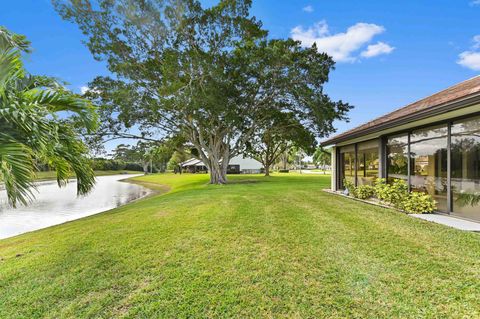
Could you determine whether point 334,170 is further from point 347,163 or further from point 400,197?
point 400,197

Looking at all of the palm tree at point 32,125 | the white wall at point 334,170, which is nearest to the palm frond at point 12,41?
the palm tree at point 32,125

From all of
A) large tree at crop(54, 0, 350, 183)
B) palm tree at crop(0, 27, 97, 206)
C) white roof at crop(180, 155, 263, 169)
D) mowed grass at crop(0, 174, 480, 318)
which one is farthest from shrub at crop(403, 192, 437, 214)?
white roof at crop(180, 155, 263, 169)

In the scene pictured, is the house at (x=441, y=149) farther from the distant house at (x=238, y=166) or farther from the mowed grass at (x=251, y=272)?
the distant house at (x=238, y=166)

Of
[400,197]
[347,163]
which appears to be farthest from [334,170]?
[400,197]

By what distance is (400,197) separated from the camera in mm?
7055

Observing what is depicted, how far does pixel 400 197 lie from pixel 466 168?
1.77m

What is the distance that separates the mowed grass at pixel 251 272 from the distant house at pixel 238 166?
39.2 meters

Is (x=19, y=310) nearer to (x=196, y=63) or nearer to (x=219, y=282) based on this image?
(x=219, y=282)

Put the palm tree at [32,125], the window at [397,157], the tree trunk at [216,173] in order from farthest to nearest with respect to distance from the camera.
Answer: the tree trunk at [216,173], the window at [397,157], the palm tree at [32,125]

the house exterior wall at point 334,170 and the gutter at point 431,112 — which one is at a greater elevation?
the gutter at point 431,112

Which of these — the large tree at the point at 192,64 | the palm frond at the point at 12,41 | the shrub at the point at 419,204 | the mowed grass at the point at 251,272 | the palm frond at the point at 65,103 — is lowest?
the mowed grass at the point at 251,272

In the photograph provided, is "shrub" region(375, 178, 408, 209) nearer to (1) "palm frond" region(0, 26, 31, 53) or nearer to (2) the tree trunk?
(1) "palm frond" region(0, 26, 31, 53)

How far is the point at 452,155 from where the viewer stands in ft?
19.5

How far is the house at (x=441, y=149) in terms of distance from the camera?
5.41 meters
